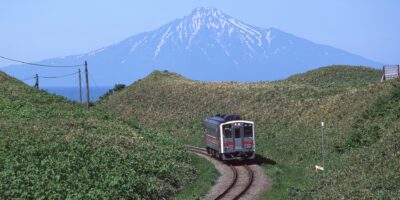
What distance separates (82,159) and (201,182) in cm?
770

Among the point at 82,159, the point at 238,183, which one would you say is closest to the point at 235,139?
the point at 238,183

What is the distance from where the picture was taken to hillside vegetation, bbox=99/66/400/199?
30969mm

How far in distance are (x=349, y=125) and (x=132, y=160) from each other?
19432 mm

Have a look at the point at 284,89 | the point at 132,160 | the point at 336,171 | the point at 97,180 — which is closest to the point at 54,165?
the point at 97,180

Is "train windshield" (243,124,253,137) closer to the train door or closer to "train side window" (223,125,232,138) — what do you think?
the train door

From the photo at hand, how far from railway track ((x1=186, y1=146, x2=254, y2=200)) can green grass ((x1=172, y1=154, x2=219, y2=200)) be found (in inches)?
47.3

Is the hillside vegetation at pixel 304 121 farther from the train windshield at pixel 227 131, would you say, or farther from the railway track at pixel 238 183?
the train windshield at pixel 227 131

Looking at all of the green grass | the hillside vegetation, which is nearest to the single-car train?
the green grass

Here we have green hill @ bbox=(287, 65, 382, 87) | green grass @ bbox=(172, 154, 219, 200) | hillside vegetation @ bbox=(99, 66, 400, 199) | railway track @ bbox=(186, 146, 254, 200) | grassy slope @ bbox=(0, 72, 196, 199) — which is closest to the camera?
grassy slope @ bbox=(0, 72, 196, 199)

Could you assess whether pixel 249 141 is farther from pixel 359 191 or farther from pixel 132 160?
pixel 359 191

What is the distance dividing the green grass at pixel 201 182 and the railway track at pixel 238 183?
1203 mm

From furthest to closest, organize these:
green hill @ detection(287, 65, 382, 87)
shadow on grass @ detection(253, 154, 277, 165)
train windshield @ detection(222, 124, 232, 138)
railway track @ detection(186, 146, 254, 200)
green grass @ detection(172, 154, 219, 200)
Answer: green hill @ detection(287, 65, 382, 87) → shadow on grass @ detection(253, 154, 277, 165) → train windshield @ detection(222, 124, 232, 138) → green grass @ detection(172, 154, 219, 200) → railway track @ detection(186, 146, 254, 200)

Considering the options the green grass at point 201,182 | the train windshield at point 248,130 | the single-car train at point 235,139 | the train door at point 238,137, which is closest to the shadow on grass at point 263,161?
the single-car train at point 235,139

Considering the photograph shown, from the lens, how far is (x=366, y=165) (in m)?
32.0
